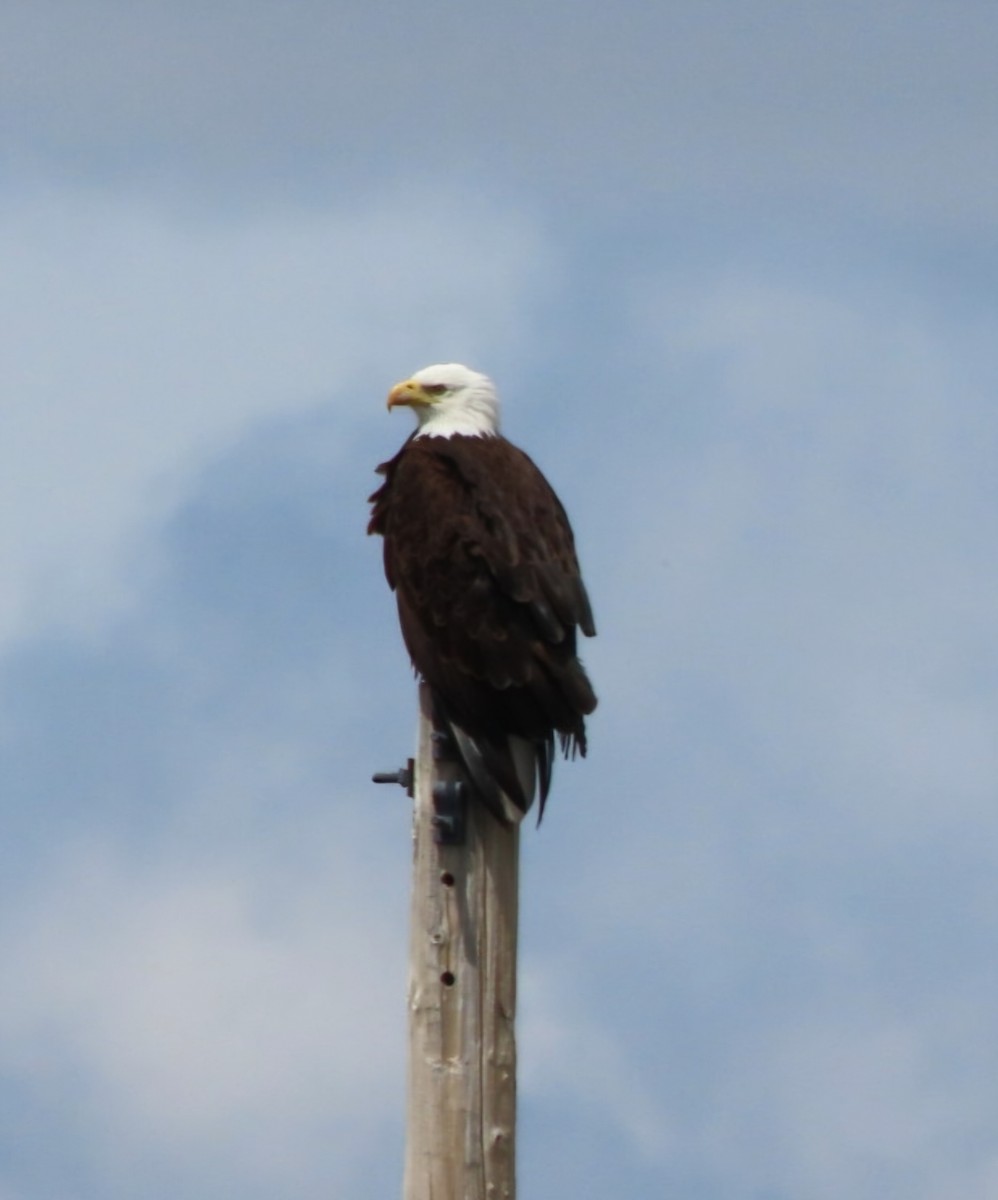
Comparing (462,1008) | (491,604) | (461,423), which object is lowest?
(462,1008)

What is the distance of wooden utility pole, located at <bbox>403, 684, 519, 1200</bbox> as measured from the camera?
7.25m

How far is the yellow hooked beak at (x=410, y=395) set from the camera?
9.25 m

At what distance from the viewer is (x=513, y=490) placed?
8430 millimetres

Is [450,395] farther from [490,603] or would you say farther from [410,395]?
[490,603]

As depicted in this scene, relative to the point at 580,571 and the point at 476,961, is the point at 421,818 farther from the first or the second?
the point at 580,571

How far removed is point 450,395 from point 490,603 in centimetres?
160

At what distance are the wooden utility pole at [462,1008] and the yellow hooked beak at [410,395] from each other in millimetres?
2381

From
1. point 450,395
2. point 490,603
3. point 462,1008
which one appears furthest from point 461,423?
point 462,1008

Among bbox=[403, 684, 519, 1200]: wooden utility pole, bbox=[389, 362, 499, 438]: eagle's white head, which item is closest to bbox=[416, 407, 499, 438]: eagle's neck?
bbox=[389, 362, 499, 438]: eagle's white head

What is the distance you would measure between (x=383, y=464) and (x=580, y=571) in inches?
41.4

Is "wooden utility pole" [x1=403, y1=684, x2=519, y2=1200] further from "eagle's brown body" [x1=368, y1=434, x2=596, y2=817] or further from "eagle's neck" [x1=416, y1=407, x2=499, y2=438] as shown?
"eagle's neck" [x1=416, y1=407, x2=499, y2=438]

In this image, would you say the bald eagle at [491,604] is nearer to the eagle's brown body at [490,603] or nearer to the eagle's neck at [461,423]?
the eagle's brown body at [490,603]

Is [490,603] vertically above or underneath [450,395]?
underneath

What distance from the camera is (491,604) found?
8.00 meters
